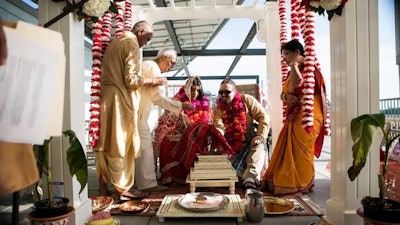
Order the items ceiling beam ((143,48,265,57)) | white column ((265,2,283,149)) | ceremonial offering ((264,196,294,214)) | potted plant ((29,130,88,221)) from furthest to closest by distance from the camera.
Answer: ceiling beam ((143,48,265,57))
white column ((265,2,283,149))
ceremonial offering ((264,196,294,214))
potted plant ((29,130,88,221))

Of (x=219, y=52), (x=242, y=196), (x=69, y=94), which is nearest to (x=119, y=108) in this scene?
(x=69, y=94)

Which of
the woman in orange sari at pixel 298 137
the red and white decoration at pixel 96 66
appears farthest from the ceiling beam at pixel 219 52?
the woman in orange sari at pixel 298 137

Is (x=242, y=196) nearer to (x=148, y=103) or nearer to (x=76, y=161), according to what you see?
(x=148, y=103)

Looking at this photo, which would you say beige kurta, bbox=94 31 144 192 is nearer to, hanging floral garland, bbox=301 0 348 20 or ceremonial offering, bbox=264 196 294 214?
ceremonial offering, bbox=264 196 294 214

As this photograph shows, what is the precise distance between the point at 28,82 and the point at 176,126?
2946 millimetres

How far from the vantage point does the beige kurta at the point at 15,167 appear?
0.83 meters

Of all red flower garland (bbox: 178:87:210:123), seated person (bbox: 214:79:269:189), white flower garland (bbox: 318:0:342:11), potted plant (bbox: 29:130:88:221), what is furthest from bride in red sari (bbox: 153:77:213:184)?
white flower garland (bbox: 318:0:342:11)

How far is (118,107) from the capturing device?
2.64 metres

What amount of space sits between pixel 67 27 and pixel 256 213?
1932mm

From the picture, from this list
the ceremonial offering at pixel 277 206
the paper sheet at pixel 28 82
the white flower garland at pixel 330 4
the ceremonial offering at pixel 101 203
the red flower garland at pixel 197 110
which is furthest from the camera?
the red flower garland at pixel 197 110

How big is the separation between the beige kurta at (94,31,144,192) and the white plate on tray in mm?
701

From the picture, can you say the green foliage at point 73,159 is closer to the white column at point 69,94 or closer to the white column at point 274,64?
the white column at point 69,94

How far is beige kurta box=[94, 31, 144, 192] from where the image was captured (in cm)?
263

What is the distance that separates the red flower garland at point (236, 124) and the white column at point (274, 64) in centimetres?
94
